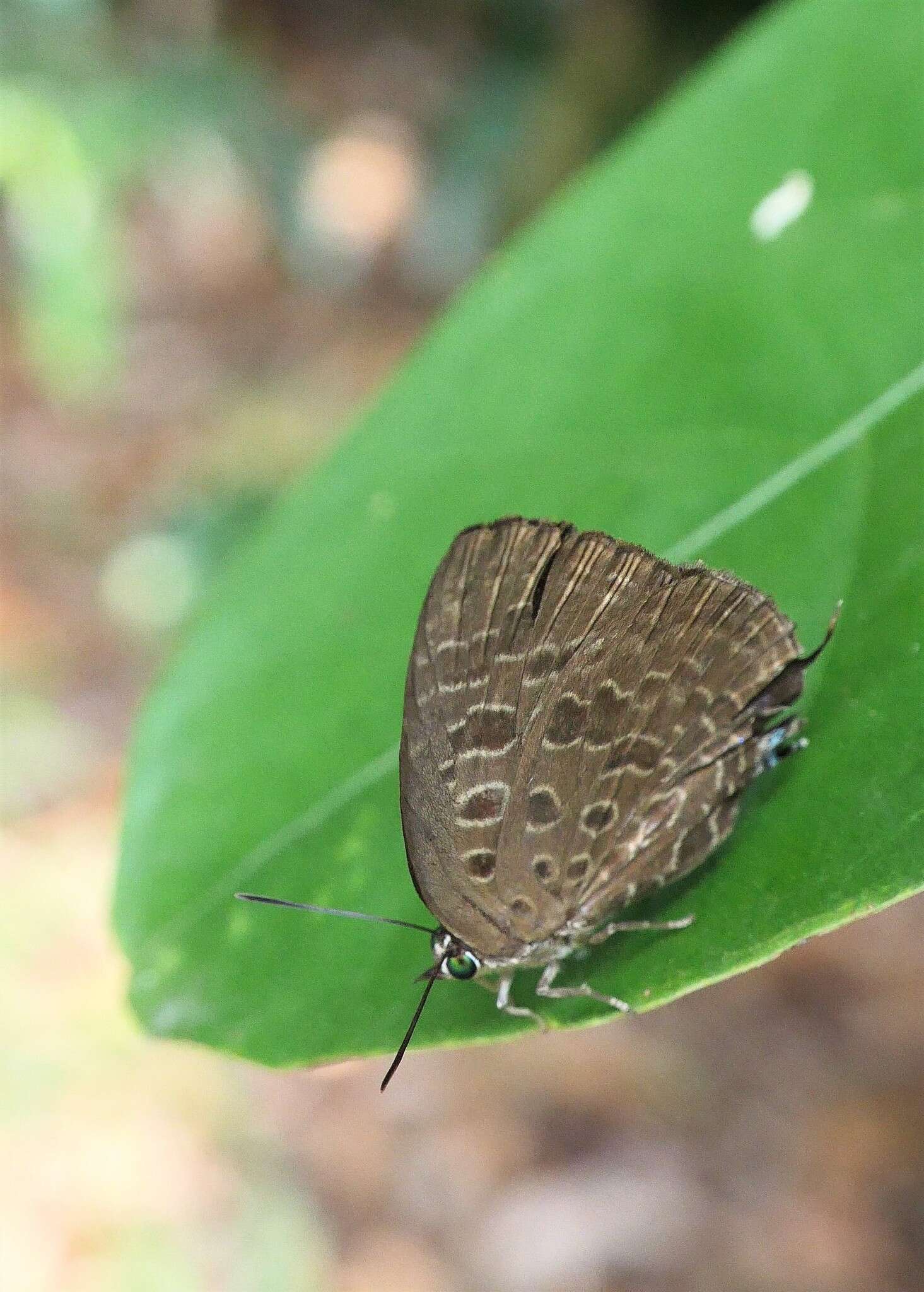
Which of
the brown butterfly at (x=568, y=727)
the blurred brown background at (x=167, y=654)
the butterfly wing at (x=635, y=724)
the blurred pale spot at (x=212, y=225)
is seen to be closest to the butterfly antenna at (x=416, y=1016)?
the brown butterfly at (x=568, y=727)

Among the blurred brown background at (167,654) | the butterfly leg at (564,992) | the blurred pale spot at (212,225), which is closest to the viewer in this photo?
the butterfly leg at (564,992)

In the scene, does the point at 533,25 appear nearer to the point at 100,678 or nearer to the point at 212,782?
the point at 100,678

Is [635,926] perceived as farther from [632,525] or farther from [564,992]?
[632,525]

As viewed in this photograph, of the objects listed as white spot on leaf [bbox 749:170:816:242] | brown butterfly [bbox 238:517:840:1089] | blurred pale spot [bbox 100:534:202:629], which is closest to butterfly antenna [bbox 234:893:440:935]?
brown butterfly [bbox 238:517:840:1089]

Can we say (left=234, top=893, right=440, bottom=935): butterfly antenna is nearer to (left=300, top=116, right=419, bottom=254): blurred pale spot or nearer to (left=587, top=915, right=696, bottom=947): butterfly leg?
(left=587, top=915, right=696, bottom=947): butterfly leg

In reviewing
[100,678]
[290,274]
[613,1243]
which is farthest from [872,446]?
[290,274]

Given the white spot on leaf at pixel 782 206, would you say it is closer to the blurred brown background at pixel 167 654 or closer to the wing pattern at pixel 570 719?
the wing pattern at pixel 570 719

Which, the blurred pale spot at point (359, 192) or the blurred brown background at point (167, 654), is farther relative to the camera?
the blurred pale spot at point (359, 192)
